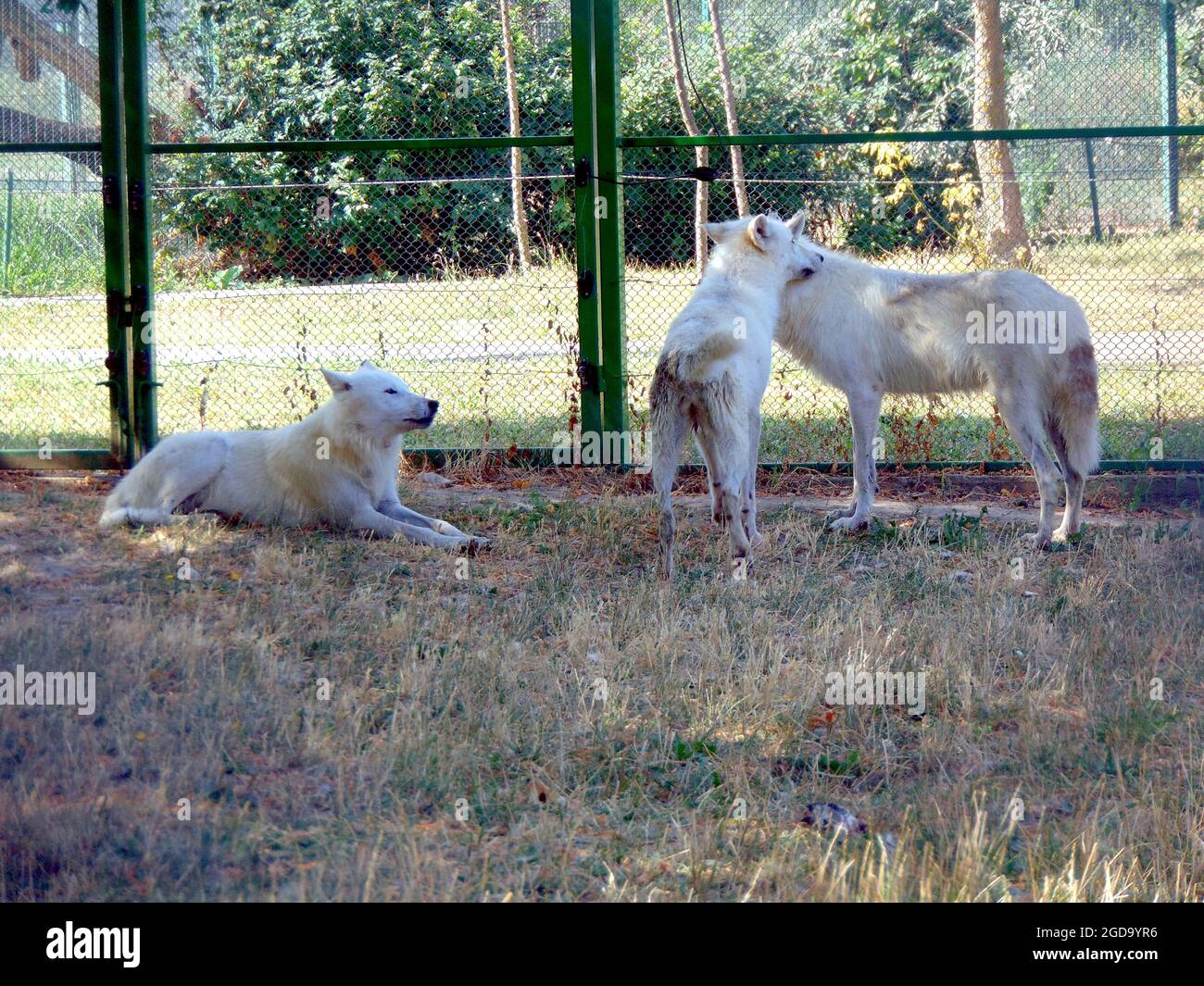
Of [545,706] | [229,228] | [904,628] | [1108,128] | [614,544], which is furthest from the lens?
[229,228]

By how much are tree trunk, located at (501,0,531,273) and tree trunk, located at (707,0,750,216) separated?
1514 mm

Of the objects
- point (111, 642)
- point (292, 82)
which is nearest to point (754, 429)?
point (111, 642)

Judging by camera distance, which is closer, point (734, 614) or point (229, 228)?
point (734, 614)

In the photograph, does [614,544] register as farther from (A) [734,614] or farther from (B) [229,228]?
(B) [229,228]

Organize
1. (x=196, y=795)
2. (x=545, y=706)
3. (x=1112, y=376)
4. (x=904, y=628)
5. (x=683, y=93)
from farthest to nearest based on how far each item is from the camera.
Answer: (x=1112, y=376) < (x=683, y=93) < (x=904, y=628) < (x=545, y=706) < (x=196, y=795)

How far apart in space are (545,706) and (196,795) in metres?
1.27

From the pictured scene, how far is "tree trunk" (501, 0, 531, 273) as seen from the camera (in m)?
9.27

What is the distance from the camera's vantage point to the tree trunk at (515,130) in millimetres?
9273

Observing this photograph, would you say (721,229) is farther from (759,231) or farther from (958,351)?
(958,351)

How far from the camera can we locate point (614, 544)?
22.0 ft

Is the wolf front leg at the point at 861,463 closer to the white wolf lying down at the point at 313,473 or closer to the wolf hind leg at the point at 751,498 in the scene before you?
the wolf hind leg at the point at 751,498

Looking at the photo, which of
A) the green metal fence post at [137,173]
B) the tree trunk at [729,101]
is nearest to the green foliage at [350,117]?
the green metal fence post at [137,173]

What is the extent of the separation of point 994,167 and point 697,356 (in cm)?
428

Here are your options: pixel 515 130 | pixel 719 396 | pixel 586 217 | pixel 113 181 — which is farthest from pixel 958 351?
pixel 113 181
